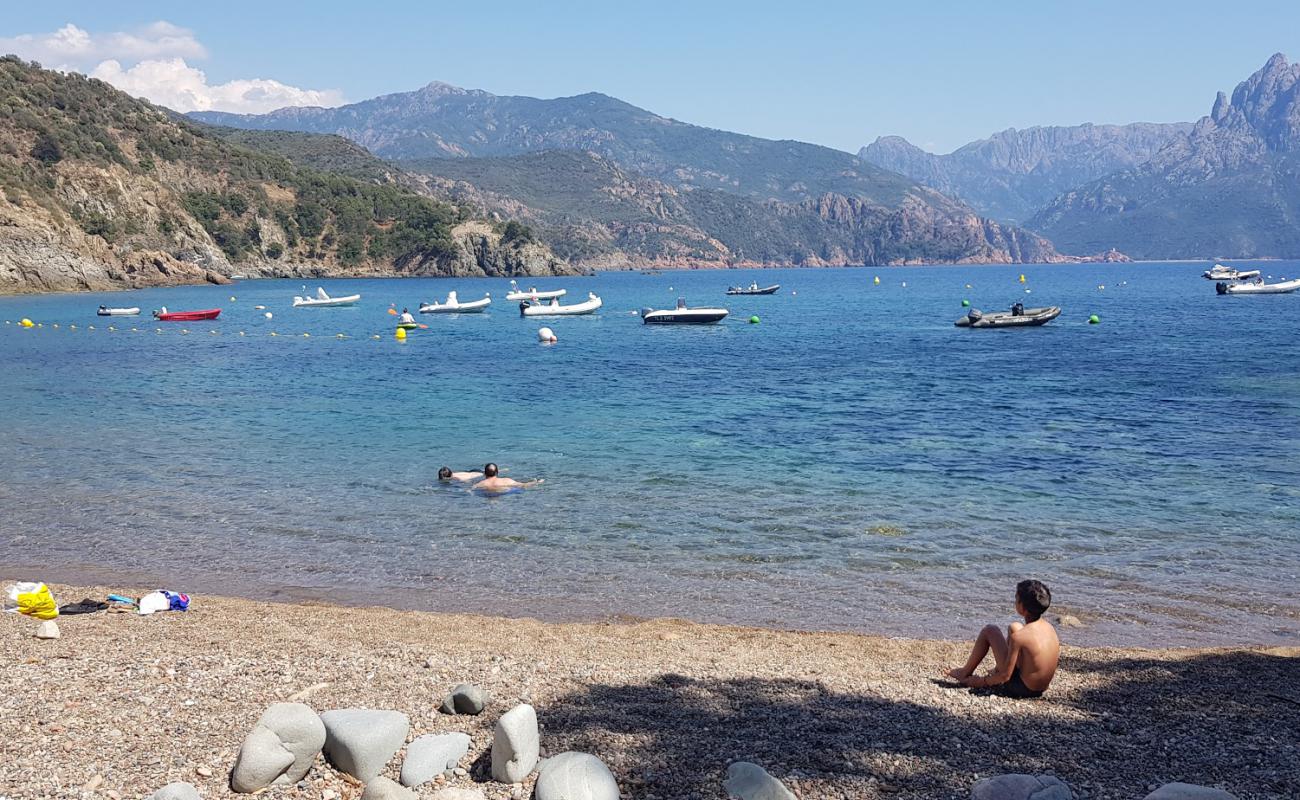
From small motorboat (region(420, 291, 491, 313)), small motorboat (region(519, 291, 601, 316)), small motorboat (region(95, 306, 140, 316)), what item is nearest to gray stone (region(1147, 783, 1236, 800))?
small motorboat (region(519, 291, 601, 316))

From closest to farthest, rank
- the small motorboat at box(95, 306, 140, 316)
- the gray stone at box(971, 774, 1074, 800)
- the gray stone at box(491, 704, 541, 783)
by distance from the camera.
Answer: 1. the gray stone at box(971, 774, 1074, 800)
2. the gray stone at box(491, 704, 541, 783)
3. the small motorboat at box(95, 306, 140, 316)

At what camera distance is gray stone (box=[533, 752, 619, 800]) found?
6027 mm

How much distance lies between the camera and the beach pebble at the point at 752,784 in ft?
20.1

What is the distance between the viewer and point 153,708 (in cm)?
786

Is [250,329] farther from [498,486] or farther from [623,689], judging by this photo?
[623,689]

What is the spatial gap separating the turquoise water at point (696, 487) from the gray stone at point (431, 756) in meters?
6.01

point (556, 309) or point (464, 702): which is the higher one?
point (556, 309)

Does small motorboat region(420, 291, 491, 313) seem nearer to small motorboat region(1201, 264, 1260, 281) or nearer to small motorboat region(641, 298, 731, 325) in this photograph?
small motorboat region(641, 298, 731, 325)

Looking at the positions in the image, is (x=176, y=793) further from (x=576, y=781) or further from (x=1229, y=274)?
(x=1229, y=274)

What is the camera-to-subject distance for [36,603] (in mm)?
11766

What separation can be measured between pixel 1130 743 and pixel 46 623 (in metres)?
10.5

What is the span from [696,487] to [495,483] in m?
3.89

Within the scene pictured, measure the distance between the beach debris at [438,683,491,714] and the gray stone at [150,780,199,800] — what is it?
2.08 metres

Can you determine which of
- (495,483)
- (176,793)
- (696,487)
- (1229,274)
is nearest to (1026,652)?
(176,793)
